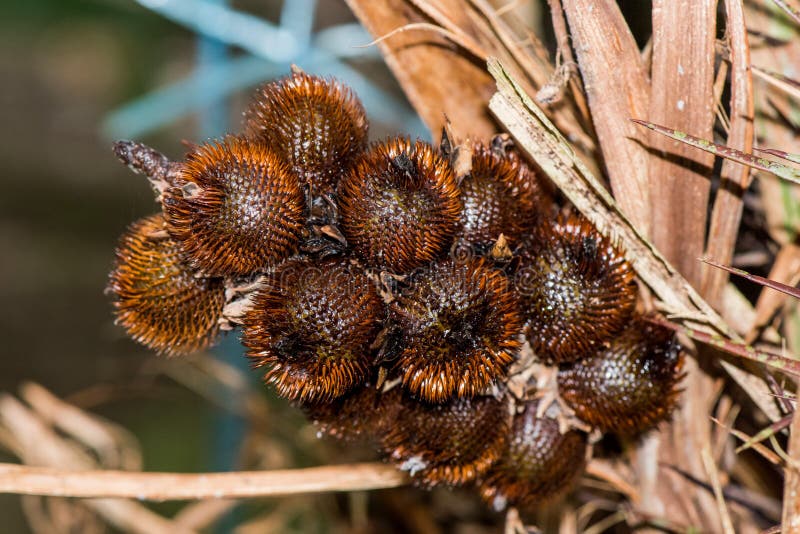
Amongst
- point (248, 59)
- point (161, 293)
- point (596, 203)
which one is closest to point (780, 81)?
point (596, 203)

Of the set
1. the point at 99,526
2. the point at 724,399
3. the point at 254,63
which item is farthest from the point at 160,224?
the point at 99,526

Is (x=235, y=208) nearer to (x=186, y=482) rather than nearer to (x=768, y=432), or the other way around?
(x=186, y=482)

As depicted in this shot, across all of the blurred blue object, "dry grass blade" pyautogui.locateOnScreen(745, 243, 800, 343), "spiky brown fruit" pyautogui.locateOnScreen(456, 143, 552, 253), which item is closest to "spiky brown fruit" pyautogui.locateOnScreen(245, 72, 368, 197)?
"spiky brown fruit" pyautogui.locateOnScreen(456, 143, 552, 253)

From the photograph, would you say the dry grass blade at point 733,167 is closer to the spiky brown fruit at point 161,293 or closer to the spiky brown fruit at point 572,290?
the spiky brown fruit at point 572,290

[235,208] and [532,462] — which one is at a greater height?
[235,208]

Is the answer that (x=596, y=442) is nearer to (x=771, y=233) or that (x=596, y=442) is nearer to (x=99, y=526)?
(x=771, y=233)

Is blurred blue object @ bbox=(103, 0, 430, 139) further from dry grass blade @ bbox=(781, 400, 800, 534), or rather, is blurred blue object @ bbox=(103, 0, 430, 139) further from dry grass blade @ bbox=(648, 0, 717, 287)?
dry grass blade @ bbox=(781, 400, 800, 534)
